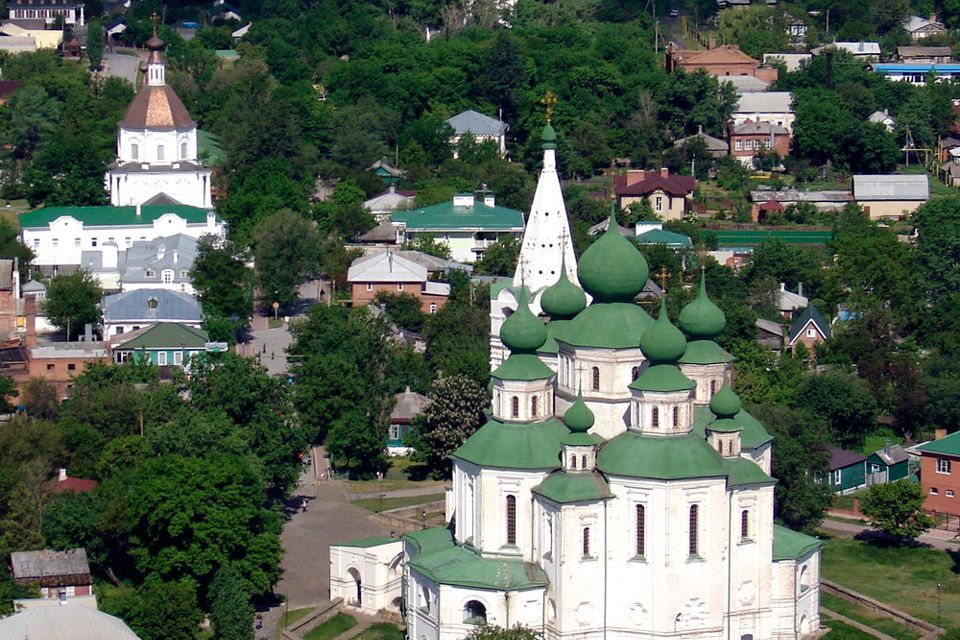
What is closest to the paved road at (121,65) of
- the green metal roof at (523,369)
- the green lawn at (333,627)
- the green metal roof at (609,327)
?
the green lawn at (333,627)

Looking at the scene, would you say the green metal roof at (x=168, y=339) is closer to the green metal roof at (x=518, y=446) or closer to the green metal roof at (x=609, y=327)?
the green metal roof at (x=609, y=327)

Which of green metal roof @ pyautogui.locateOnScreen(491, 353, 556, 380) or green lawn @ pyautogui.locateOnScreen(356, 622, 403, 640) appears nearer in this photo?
green metal roof @ pyautogui.locateOnScreen(491, 353, 556, 380)

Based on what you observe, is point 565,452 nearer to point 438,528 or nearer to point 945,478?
point 438,528

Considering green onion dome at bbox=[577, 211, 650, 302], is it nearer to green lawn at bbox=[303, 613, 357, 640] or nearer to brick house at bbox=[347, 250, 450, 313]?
green lawn at bbox=[303, 613, 357, 640]

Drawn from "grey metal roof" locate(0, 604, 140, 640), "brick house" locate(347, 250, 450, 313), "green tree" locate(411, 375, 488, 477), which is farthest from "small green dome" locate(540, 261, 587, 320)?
"brick house" locate(347, 250, 450, 313)

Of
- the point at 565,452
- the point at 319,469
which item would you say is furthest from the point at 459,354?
the point at 565,452

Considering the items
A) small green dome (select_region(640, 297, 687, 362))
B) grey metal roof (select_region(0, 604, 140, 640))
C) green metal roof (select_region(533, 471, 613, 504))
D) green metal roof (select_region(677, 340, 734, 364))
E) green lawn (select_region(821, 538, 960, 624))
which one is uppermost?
small green dome (select_region(640, 297, 687, 362))
